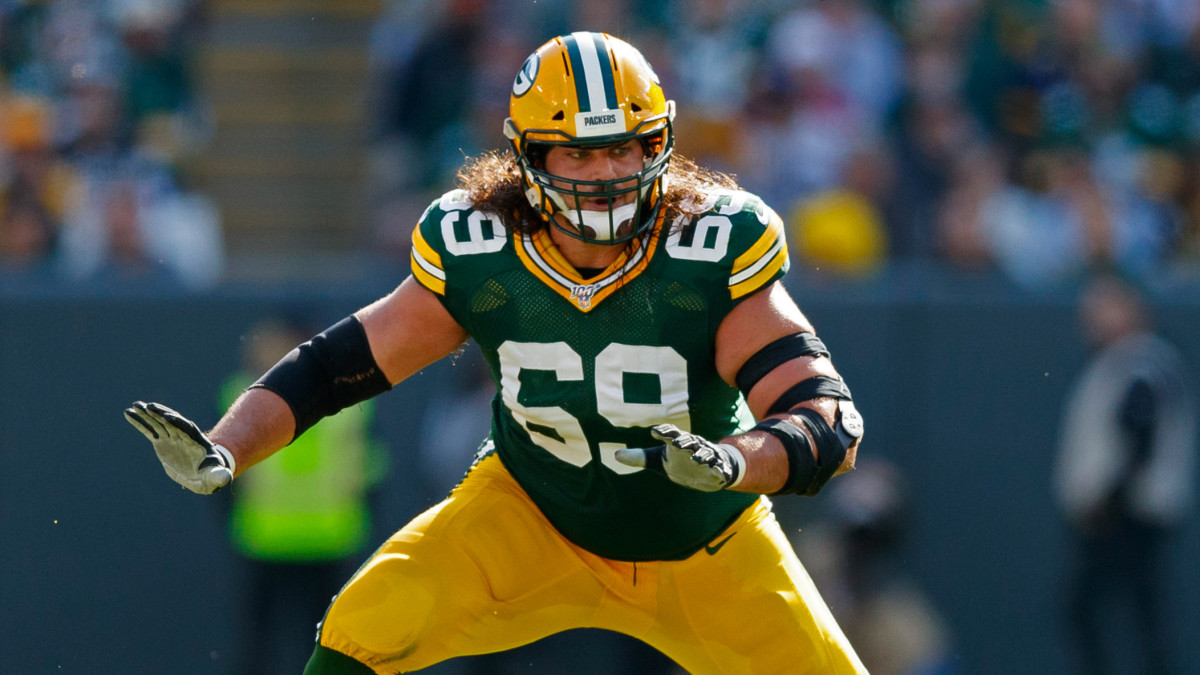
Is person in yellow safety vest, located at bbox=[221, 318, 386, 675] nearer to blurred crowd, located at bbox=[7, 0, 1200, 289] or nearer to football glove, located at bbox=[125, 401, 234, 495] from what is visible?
blurred crowd, located at bbox=[7, 0, 1200, 289]

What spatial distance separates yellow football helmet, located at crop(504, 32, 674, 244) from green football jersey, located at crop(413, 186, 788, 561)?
99mm

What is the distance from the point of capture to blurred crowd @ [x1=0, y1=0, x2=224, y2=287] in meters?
8.71

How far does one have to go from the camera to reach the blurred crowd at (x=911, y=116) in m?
8.56

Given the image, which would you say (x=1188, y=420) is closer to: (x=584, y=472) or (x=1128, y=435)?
(x=1128, y=435)

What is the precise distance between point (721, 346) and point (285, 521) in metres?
4.56

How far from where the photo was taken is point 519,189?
3988 millimetres

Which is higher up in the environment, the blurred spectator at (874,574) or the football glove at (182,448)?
the football glove at (182,448)

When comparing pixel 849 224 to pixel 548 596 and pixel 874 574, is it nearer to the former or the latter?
pixel 874 574

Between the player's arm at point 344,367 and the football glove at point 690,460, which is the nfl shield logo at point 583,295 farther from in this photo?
the football glove at point 690,460

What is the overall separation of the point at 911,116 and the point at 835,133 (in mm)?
452

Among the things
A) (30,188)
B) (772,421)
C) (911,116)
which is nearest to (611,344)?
(772,421)

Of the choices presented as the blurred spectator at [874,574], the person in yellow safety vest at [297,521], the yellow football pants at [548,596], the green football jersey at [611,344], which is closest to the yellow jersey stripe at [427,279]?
the green football jersey at [611,344]

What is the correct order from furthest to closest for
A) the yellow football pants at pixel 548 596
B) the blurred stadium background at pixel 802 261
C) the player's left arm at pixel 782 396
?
the blurred stadium background at pixel 802 261 < the yellow football pants at pixel 548 596 < the player's left arm at pixel 782 396

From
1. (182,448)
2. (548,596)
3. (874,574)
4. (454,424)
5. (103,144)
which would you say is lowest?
(874,574)
